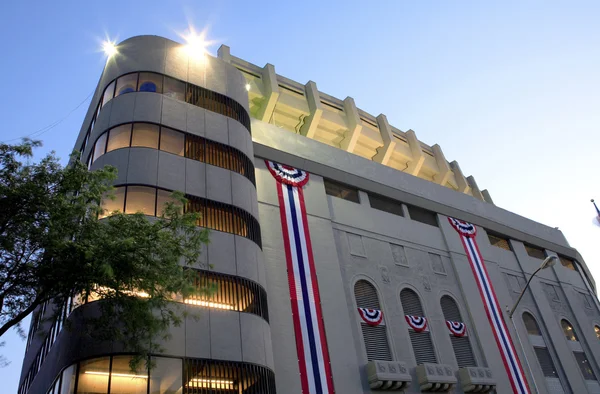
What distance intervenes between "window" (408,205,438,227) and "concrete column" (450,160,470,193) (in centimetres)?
1321

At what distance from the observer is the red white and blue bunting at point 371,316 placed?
28.1 meters

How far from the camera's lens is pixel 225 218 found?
24016mm

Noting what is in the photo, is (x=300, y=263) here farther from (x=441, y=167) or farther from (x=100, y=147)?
(x=441, y=167)

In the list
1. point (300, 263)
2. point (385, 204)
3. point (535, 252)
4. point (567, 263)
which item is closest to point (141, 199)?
point (300, 263)

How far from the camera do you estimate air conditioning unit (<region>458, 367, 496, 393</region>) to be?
96.3ft

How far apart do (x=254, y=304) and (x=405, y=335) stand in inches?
434

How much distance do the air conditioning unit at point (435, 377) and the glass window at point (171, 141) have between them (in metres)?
17.1

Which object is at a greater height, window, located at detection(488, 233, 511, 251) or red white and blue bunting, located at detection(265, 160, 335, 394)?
window, located at detection(488, 233, 511, 251)

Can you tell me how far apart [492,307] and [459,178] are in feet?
61.6

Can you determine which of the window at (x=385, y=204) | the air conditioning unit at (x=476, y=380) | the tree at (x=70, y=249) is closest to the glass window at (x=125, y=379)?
the tree at (x=70, y=249)

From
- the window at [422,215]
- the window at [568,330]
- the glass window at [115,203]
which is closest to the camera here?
the glass window at [115,203]

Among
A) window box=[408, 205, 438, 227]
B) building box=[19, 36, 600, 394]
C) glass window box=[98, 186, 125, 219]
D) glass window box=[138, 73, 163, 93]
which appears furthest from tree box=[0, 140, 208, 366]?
window box=[408, 205, 438, 227]

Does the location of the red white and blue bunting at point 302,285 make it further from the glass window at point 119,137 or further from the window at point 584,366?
the window at point 584,366

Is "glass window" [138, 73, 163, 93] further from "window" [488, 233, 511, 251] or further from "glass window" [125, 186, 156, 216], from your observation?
"window" [488, 233, 511, 251]
